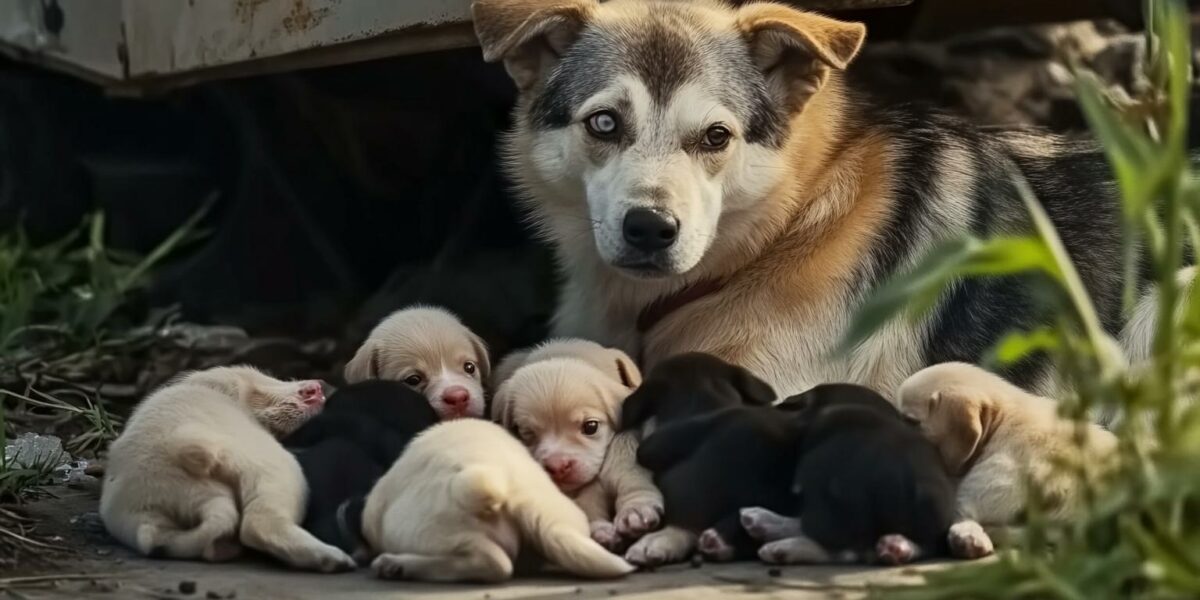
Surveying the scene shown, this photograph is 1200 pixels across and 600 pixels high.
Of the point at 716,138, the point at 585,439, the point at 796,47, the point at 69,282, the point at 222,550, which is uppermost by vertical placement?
the point at 796,47

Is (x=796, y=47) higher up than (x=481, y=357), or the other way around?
(x=796, y=47)

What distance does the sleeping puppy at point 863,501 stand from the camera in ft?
11.7

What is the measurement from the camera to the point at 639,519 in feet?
12.4

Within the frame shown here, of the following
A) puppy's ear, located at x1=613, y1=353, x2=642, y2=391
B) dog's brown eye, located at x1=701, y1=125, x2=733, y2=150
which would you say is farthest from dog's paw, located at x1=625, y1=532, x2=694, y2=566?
dog's brown eye, located at x1=701, y1=125, x2=733, y2=150

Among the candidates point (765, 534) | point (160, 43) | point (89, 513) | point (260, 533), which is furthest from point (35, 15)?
point (765, 534)

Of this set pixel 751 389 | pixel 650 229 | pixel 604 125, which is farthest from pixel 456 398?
pixel 604 125

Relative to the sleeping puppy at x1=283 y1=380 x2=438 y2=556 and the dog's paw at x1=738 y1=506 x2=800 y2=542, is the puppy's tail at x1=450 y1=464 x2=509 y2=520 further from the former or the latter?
the dog's paw at x1=738 y1=506 x2=800 y2=542

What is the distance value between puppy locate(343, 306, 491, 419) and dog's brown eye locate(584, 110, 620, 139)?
65 centimetres

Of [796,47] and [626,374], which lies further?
[796,47]

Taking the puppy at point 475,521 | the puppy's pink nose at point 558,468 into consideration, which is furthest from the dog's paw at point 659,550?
the puppy's pink nose at point 558,468

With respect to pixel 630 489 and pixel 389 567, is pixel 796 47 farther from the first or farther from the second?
pixel 389 567

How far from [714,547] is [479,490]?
0.60 meters

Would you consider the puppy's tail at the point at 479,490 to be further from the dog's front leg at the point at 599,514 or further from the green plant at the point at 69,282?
the green plant at the point at 69,282

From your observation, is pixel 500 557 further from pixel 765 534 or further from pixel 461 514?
pixel 765 534
